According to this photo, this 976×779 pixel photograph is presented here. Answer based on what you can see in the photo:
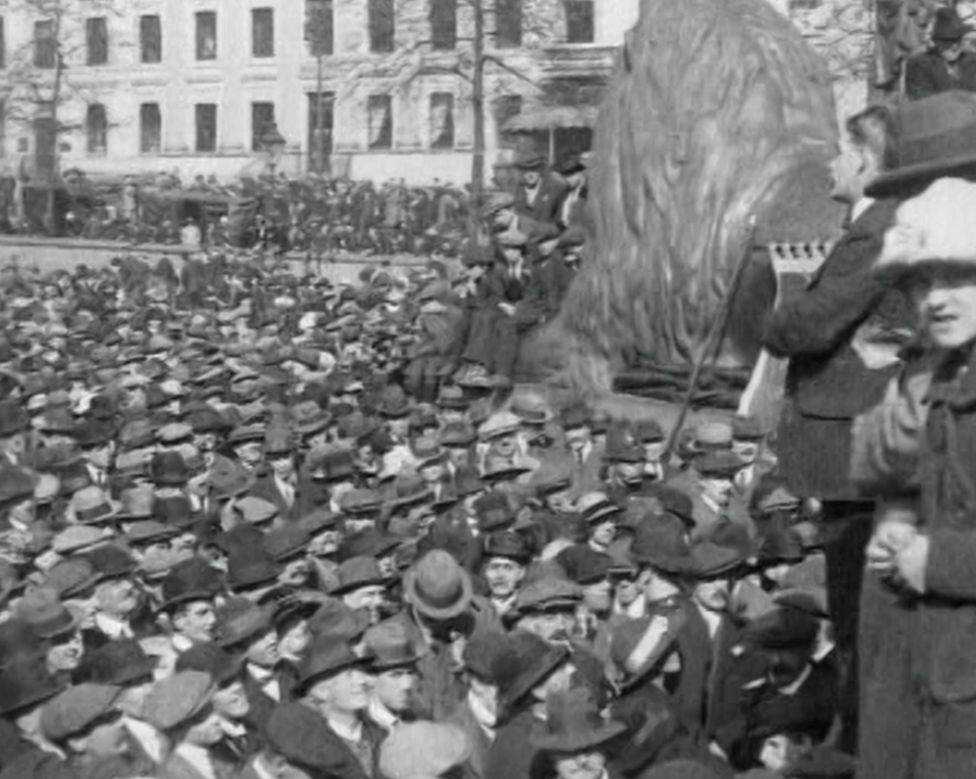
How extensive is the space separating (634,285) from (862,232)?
40.6ft

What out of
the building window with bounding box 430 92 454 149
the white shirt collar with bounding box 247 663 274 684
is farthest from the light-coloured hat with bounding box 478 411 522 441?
the building window with bounding box 430 92 454 149

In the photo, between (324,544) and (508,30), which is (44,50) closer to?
(508,30)

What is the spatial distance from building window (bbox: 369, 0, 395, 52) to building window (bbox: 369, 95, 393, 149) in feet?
3.98

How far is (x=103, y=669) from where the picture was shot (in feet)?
30.8

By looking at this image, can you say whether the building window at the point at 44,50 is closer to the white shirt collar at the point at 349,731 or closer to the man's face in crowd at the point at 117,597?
the man's face in crowd at the point at 117,597

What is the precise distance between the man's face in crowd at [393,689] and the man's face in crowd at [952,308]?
3895 millimetres

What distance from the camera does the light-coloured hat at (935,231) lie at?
221 inches

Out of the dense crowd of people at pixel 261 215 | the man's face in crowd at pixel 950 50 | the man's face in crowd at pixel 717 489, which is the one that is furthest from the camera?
the dense crowd of people at pixel 261 215

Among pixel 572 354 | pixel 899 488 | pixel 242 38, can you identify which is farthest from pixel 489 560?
pixel 242 38

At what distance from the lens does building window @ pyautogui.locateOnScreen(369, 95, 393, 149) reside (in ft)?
201

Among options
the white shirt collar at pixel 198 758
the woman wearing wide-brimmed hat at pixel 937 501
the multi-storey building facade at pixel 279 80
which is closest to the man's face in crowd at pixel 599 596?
the white shirt collar at pixel 198 758

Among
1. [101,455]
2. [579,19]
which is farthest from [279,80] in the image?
[101,455]

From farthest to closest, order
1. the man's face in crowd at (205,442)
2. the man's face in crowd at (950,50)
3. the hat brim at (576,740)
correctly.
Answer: the man's face in crowd at (950,50), the man's face in crowd at (205,442), the hat brim at (576,740)

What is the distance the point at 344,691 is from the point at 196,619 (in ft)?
6.53
